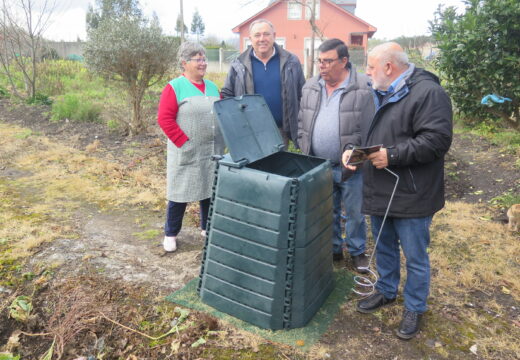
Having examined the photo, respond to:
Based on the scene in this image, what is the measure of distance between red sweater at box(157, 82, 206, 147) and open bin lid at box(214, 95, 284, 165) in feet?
2.45

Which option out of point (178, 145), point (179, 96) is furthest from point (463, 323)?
point (179, 96)

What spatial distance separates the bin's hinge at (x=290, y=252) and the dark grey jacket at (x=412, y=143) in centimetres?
56

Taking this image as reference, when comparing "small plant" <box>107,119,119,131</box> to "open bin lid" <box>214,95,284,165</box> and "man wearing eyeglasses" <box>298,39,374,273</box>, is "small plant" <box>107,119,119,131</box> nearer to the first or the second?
"man wearing eyeglasses" <box>298,39,374,273</box>

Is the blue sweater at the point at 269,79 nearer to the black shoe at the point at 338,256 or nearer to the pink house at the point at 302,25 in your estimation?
the black shoe at the point at 338,256

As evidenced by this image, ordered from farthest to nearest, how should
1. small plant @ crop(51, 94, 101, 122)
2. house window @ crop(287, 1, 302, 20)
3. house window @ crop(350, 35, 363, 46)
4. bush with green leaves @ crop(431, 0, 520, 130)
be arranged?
house window @ crop(350, 35, 363, 46) < house window @ crop(287, 1, 302, 20) < small plant @ crop(51, 94, 101, 122) < bush with green leaves @ crop(431, 0, 520, 130)

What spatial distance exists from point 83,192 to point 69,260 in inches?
78.5

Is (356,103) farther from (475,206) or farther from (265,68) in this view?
(475,206)

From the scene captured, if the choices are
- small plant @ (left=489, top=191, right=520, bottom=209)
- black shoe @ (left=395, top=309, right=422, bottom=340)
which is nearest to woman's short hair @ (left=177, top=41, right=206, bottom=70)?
black shoe @ (left=395, top=309, right=422, bottom=340)

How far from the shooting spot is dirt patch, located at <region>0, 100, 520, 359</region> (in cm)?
249

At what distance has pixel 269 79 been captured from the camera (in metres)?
3.62

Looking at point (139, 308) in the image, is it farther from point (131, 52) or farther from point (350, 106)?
point (131, 52)

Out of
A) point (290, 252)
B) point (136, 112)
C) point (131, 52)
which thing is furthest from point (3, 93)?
point (290, 252)

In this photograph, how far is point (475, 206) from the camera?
16.0 feet

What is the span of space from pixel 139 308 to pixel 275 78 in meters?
2.23
